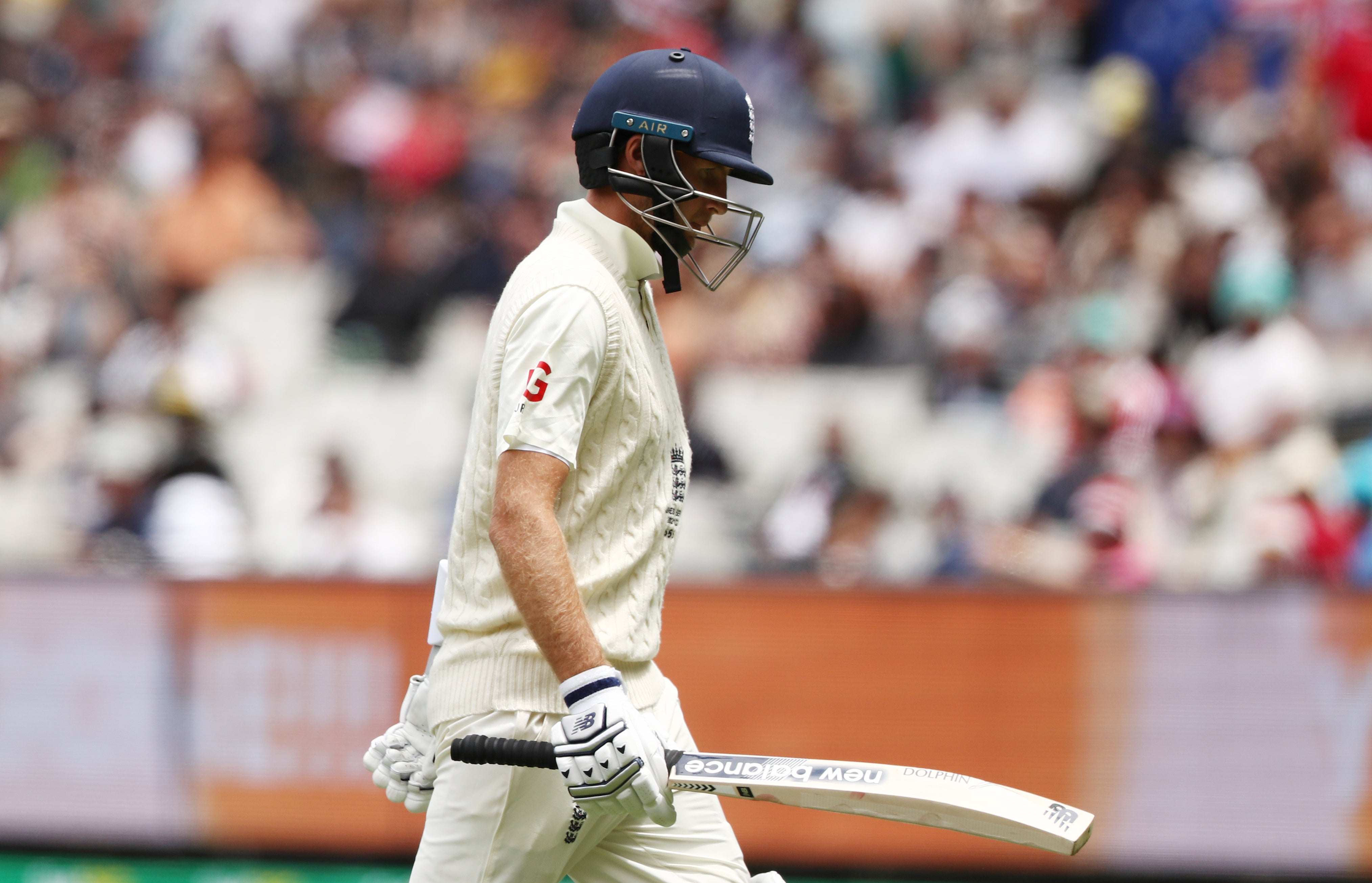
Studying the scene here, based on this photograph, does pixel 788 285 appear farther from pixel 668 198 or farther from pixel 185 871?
pixel 668 198

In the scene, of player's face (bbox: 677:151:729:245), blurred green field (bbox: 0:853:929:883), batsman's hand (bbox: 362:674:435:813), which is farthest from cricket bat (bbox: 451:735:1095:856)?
blurred green field (bbox: 0:853:929:883)

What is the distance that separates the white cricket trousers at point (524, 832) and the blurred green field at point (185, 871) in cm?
330

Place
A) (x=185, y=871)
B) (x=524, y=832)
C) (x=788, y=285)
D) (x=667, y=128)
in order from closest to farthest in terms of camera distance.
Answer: (x=524, y=832) → (x=667, y=128) → (x=185, y=871) → (x=788, y=285)

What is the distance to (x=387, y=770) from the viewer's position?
354 centimetres

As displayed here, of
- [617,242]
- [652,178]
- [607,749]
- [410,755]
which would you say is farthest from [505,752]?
[652,178]

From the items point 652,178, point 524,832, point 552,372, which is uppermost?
point 652,178

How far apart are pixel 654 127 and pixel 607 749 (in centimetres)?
124

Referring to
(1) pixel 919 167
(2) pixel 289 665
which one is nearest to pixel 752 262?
(1) pixel 919 167

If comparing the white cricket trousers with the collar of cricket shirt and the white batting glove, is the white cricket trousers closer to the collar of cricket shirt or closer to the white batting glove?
the white batting glove

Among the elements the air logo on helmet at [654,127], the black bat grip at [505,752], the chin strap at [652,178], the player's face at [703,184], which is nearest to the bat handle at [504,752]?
the black bat grip at [505,752]

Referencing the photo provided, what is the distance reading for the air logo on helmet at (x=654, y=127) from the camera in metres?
3.29

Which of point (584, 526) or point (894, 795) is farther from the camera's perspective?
point (584, 526)

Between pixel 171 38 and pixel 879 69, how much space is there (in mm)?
5107

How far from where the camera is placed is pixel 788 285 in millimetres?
9344
